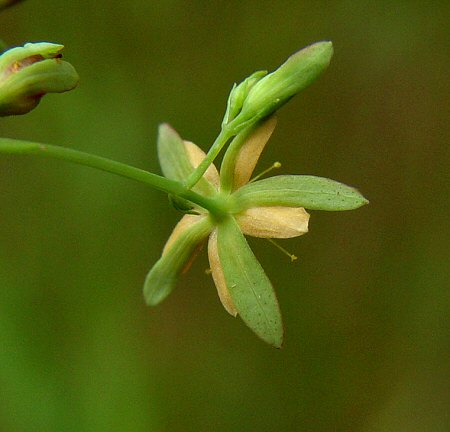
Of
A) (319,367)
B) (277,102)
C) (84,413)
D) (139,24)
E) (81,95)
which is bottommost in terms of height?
(319,367)

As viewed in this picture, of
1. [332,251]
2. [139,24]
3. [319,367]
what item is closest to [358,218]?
[332,251]

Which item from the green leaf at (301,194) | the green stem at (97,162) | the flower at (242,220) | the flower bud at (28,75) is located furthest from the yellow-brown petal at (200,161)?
the flower bud at (28,75)

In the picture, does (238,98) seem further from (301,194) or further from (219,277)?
(219,277)

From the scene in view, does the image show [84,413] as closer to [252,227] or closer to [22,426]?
[22,426]

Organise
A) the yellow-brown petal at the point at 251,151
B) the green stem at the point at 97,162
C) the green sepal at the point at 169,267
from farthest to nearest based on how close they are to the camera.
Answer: the green sepal at the point at 169,267
the yellow-brown petal at the point at 251,151
the green stem at the point at 97,162

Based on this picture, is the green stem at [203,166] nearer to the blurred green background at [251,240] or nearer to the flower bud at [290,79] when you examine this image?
the flower bud at [290,79]

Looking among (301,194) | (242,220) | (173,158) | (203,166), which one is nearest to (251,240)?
(173,158)
